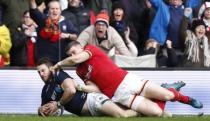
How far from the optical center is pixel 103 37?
17016 mm

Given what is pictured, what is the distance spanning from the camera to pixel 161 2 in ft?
60.4

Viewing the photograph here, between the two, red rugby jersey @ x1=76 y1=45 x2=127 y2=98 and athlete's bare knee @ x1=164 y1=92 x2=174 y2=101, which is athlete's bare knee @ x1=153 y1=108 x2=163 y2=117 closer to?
athlete's bare knee @ x1=164 y1=92 x2=174 y2=101

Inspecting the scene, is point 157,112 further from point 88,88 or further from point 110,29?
point 110,29

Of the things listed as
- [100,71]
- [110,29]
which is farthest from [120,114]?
[110,29]

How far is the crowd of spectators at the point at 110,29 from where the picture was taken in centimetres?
1706

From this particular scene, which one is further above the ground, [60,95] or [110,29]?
[110,29]

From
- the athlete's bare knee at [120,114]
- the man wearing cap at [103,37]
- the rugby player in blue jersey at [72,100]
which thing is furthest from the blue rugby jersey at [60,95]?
the man wearing cap at [103,37]

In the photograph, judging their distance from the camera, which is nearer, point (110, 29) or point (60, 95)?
point (60, 95)

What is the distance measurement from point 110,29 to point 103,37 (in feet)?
0.80

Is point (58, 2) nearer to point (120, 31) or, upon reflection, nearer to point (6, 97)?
point (120, 31)

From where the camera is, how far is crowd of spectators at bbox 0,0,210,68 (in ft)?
56.0

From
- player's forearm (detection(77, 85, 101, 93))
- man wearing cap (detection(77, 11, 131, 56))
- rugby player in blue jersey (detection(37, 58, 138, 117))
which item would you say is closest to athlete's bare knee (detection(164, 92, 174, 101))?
rugby player in blue jersey (detection(37, 58, 138, 117))

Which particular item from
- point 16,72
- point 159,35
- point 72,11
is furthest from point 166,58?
point 16,72

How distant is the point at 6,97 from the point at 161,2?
13.9 ft
